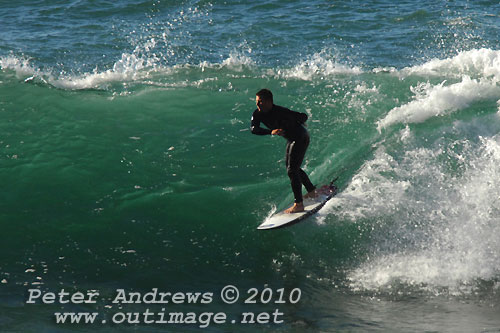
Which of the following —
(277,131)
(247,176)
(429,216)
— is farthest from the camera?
(247,176)

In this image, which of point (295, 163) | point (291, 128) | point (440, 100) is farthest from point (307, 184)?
point (440, 100)

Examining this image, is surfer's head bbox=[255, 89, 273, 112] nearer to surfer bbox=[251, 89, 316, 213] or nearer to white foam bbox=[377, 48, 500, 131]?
surfer bbox=[251, 89, 316, 213]

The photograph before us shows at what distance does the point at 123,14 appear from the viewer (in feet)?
63.7

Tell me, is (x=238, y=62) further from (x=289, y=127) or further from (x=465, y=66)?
(x=289, y=127)

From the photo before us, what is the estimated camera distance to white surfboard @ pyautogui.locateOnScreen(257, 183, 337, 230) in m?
8.30

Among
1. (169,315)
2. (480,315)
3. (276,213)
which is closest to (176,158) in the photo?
(276,213)

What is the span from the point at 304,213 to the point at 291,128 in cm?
123

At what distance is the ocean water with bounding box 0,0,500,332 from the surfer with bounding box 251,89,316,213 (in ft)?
3.05

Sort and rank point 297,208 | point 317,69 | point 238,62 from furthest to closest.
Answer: point 238,62, point 317,69, point 297,208

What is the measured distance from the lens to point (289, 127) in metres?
8.14

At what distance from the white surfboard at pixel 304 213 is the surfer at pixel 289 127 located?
0.13 metres

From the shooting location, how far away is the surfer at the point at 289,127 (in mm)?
7852

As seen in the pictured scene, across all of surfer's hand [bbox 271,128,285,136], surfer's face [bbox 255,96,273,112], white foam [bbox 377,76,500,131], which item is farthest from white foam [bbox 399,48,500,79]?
surfer's hand [bbox 271,128,285,136]

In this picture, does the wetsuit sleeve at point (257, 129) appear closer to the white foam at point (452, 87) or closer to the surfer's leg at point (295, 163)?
the surfer's leg at point (295, 163)
